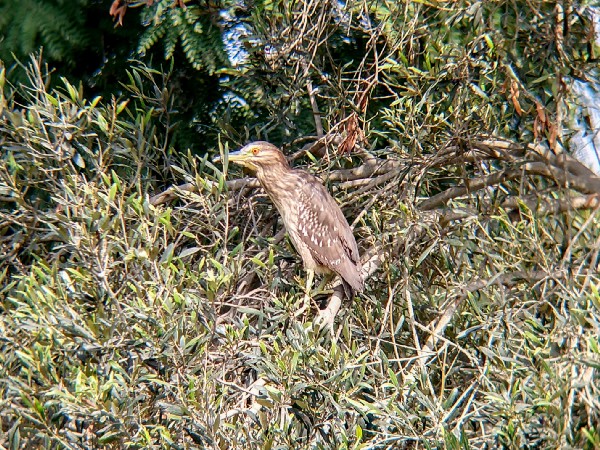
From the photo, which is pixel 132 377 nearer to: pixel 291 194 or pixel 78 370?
pixel 78 370

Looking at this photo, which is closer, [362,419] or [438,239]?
[362,419]

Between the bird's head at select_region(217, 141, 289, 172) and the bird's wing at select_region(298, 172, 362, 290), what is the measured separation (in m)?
0.23

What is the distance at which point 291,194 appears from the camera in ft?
15.9

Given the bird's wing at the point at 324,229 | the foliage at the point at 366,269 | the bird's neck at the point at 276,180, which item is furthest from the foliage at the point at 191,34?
the bird's wing at the point at 324,229

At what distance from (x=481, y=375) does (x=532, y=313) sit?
1.54ft

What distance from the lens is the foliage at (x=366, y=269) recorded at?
312cm

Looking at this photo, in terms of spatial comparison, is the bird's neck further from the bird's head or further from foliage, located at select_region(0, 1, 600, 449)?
foliage, located at select_region(0, 1, 600, 449)

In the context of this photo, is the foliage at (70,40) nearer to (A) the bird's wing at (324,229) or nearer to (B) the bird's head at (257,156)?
(B) the bird's head at (257,156)

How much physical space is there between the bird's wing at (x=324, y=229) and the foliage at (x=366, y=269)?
13 cm

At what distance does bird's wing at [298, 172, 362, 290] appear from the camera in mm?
4559

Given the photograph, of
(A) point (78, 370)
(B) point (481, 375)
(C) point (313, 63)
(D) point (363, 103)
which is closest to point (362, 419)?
(B) point (481, 375)

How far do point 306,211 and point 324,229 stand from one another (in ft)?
0.53

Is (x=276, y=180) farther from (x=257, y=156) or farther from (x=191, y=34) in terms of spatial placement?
(x=191, y=34)

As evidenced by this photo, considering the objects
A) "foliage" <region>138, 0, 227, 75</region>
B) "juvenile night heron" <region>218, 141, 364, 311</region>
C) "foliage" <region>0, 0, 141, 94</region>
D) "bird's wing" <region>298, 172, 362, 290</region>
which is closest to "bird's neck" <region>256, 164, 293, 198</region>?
"juvenile night heron" <region>218, 141, 364, 311</region>
